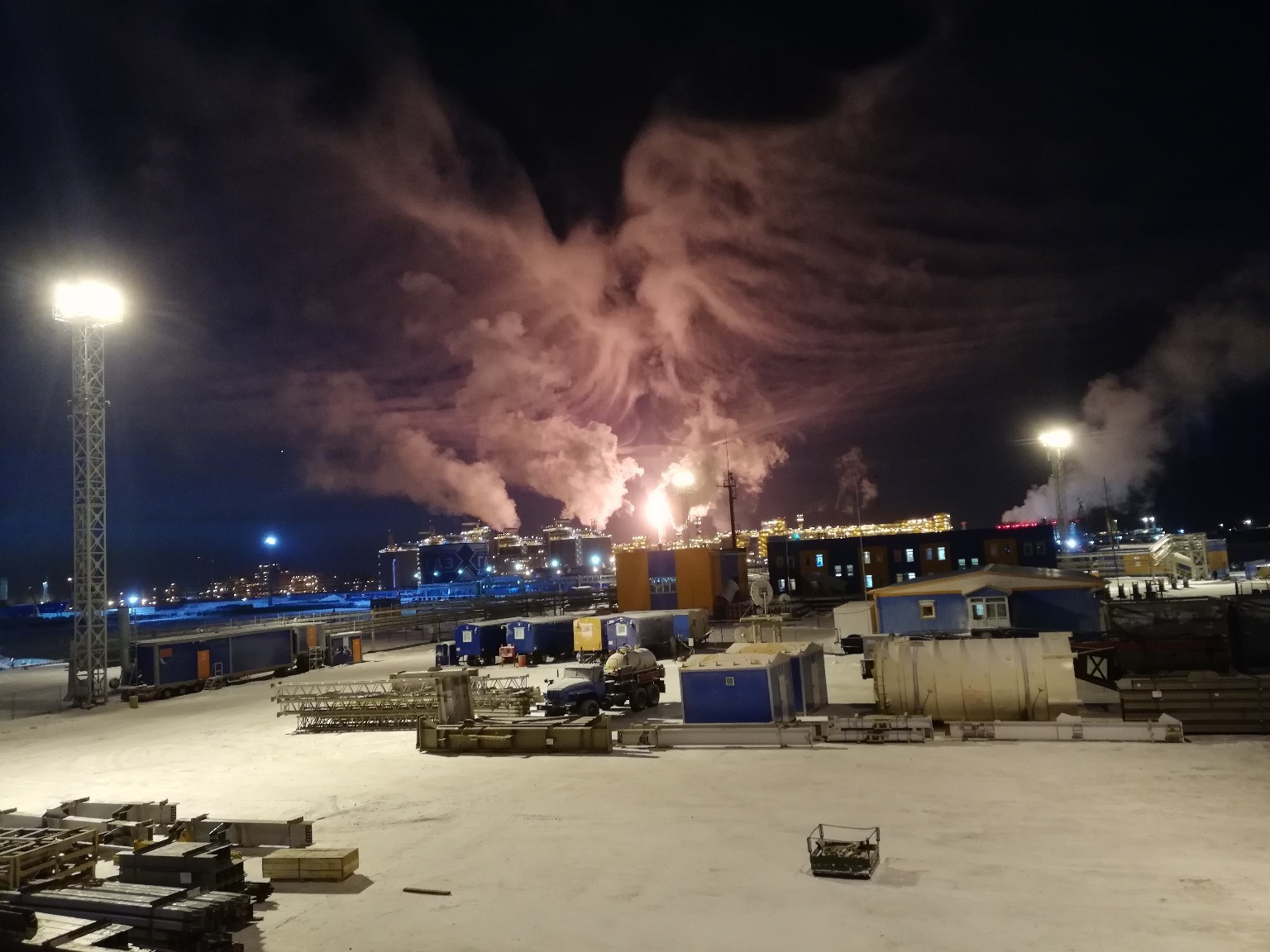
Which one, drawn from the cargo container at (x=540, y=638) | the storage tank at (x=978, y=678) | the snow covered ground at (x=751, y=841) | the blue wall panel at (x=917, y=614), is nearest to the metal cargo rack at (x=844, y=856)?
the snow covered ground at (x=751, y=841)

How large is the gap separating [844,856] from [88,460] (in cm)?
3670

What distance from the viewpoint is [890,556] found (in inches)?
2773

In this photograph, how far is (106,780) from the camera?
63.5 feet

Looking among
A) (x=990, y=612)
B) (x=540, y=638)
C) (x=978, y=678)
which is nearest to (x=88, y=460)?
(x=540, y=638)

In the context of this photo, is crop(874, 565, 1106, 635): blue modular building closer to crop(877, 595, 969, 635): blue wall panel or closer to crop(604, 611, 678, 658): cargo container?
crop(877, 595, 969, 635): blue wall panel

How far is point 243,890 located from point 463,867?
299 centimetres

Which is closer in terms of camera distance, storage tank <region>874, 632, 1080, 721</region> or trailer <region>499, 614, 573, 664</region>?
storage tank <region>874, 632, 1080, 721</region>

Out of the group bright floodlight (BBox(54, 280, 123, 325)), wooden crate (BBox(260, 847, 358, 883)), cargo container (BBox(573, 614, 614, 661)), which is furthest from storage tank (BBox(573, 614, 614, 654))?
wooden crate (BBox(260, 847, 358, 883))

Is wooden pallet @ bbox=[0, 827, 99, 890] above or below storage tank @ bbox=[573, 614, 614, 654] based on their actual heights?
below

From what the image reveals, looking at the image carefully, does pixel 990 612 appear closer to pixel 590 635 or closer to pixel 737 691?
pixel 737 691

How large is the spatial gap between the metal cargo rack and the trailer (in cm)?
2858

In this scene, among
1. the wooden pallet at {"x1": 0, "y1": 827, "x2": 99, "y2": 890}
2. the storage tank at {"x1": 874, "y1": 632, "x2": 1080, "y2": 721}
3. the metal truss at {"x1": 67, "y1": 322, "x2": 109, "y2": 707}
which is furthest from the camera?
the metal truss at {"x1": 67, "y1": 322, "x2": 109, "y2": 707}

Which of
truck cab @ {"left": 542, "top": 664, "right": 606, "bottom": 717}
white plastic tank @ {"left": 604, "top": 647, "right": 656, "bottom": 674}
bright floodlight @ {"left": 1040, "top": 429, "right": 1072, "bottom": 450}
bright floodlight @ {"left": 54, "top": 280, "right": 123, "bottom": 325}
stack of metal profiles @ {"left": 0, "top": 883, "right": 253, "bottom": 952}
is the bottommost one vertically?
stack of metal profiles @ {"left": 0, "top": 883, "right": 253, "bottom": 952}

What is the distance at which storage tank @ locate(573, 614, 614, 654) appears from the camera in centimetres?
3812
